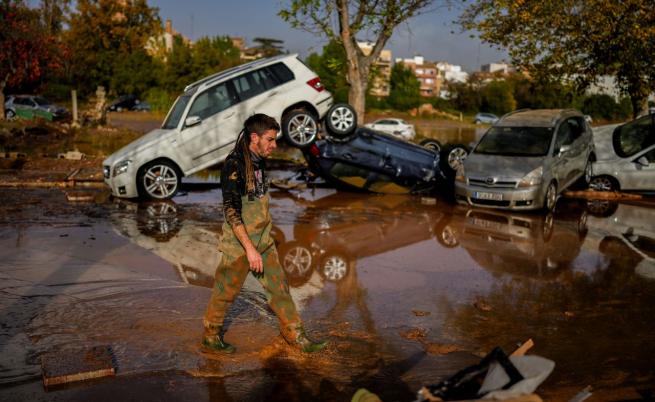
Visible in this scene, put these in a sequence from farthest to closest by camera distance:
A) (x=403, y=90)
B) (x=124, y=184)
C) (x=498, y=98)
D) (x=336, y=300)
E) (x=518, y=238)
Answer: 1. (x=498, y=98)
2. (x=403, y=90)
3. (x=124, y=184)
4. (x=518, y=238)
5. (x=336, y=300)

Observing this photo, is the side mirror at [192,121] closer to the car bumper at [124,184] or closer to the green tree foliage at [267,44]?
the car bumper at [124,184]

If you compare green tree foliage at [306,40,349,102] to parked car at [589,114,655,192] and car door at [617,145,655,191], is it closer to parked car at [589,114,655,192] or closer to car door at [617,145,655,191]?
parked car at [589,114,655,192]

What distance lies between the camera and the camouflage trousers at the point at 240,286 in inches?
190

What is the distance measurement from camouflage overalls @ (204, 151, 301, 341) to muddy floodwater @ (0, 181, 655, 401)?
1.28ft

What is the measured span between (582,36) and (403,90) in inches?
2372

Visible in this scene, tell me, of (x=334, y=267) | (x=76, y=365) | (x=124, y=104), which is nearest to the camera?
(x=76, y=365)

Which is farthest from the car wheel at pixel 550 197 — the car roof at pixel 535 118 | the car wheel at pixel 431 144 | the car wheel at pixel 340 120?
the car wheel at pixel 340 120

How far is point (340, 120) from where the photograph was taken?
1316 centimetres

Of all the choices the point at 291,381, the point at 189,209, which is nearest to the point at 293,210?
the point at 189,209

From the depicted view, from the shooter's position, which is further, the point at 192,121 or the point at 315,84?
the point at 315,84

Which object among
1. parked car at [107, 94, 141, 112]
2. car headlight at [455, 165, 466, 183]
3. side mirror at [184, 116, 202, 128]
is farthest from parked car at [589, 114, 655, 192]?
parked car at [107, 94, 141, 112]

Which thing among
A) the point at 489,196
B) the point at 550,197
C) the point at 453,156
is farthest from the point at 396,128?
the point at 489,196

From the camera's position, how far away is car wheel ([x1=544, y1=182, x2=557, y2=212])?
1229 cm

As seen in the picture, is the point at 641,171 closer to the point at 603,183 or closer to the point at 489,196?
the point at 603,183
